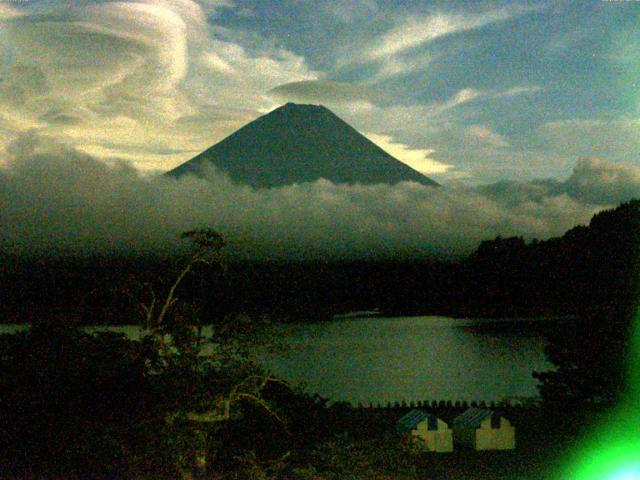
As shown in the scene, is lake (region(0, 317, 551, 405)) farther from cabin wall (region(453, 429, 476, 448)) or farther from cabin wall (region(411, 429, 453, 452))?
cabin wall (region(411, 429, 453, 452))

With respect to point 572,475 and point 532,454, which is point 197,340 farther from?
point 532,454

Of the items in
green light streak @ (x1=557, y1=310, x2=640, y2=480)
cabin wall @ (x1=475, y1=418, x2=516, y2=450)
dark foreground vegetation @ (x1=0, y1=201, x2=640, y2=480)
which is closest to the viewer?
dark foreground vegetation @ (x1=0, y1=201, x2=640, y2=480)

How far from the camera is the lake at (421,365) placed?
34531 millimetres

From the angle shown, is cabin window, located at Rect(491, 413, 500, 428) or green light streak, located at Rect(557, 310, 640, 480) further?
cabin window, located at Rect(491, 413, 500, 428)

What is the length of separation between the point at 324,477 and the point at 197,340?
1722mm

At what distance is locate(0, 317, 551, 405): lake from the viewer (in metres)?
34.5

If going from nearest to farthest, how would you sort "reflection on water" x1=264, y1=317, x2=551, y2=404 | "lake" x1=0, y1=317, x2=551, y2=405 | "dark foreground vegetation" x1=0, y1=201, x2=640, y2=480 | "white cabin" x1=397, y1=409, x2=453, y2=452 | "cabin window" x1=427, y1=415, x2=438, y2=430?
1. "dark foreground vegetation" x1=0, y1=201, x2=640, y2=480
2. "white cabin" x1=397, y1=409, x2=453, y2=452
3. "cabin window" x1=427, y1=415, x2=438, y2=430
4. "lake" x1=0, y1=317, x2=551, y2=405
5. "reflection on water" x1=264, y1=317, x2=551, y2=404

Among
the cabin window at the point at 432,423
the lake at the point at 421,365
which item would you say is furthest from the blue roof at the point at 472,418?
the lake at the point at 421,365

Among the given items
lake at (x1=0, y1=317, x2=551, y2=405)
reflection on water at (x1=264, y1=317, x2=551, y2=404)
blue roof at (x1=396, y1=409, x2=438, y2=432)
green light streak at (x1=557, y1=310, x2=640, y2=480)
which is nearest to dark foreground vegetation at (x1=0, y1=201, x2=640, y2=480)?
green light streak at (x1=557, y1=310, x2=640, y2=480)

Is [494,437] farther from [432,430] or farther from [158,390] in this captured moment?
[158,390]

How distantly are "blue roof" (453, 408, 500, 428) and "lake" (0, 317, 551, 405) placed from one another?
16.4 ft

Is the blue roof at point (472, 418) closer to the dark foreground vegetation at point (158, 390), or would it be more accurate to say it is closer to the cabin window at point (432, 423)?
the cabin window at point (432, 423)

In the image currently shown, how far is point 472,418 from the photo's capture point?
599 inches

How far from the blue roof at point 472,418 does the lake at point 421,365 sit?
501 cm
